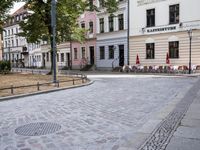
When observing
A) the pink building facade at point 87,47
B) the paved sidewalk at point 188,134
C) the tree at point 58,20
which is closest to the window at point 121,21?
the pink building facade at point 87,47

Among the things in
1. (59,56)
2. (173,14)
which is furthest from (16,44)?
(173,14)

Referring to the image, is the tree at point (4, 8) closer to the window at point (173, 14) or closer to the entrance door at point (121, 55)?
the entrance door at point (121, 55)

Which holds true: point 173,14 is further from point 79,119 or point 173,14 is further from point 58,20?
point 79,119

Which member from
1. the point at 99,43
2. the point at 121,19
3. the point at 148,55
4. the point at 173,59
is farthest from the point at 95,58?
the point at 173,59

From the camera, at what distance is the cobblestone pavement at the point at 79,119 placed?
19.8 feet

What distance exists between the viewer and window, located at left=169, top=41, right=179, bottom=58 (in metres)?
29.8

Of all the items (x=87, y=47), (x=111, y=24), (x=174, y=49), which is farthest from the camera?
(x=87, y=47)

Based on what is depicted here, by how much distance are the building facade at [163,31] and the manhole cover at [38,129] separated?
21608mm

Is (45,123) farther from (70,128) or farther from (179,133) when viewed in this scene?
(179,133)

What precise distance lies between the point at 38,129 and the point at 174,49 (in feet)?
81.8

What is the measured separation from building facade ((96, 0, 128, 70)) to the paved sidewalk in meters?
27.2

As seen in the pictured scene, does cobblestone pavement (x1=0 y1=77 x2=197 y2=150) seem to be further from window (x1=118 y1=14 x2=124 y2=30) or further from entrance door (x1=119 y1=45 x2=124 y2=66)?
window (x1=118 y1=14 x2=124 y2=30)

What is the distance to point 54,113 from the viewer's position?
9.22 meters

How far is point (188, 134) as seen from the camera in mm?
6426
